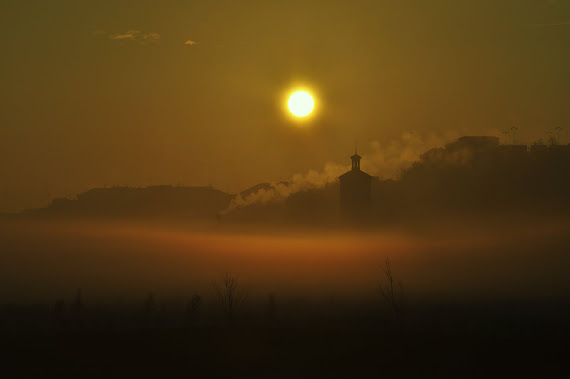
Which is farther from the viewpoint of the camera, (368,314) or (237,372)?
(368,314)

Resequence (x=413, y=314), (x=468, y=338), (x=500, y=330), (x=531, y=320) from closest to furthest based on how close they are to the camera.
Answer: (x=468, y=338) → (x=500, y=330) → (x=531, y=320) → (x=413, y=314)

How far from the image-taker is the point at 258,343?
71125 mm

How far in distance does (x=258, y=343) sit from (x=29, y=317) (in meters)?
39.5

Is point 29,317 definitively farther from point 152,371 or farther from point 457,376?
point 457,376

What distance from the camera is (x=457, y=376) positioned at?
61.7 metres

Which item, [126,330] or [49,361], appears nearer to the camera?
[49,361]

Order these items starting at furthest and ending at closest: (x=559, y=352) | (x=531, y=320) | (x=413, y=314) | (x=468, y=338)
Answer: (x=413, y=314) → (x=531, y=320) → (x=468, y=338) → (x=559, y=352)

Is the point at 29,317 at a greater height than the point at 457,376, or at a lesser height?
greater

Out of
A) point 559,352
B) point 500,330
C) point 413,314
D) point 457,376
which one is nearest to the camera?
point 457,376

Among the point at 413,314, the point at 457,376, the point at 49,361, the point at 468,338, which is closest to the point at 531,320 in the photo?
the point at 413,314

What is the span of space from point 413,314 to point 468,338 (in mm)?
34657

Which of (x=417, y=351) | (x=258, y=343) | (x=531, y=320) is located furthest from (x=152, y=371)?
(x=531, y=320)

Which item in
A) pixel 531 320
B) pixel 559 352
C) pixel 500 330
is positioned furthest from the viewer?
pixel 531 320

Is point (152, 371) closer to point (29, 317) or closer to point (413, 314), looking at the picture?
point (29, 317)
